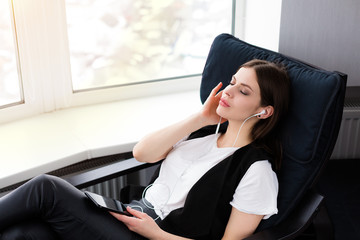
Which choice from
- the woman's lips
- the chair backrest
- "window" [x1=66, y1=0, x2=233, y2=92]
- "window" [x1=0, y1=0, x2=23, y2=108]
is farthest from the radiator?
"window" [x1=0, y1=0, x2=23, y2=108]

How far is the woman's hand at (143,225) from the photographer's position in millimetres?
1515

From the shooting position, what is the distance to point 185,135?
174 cm

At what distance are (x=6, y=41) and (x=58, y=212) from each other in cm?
97

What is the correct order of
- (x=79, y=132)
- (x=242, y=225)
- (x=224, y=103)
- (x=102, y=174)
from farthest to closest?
(x=79, y=132) < (x=102, y=174) < (x=224, y=103) < (x=242, y=225)

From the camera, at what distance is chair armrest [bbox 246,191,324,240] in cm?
143

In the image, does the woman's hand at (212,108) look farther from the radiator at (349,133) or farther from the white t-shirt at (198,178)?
the radiator at (349,133)

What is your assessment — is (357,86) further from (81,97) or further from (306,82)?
(81,97)

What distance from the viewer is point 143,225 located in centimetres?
152

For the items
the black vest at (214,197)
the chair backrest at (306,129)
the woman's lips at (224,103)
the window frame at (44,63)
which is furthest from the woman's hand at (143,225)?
the window frame at (44,63)

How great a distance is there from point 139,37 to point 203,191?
112 centimetres

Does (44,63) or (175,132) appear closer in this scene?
(175,132)

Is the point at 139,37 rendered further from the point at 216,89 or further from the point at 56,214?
the point at 56,214

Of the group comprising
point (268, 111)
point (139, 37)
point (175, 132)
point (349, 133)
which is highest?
point (139, 37)

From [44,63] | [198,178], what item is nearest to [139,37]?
[44,63]
